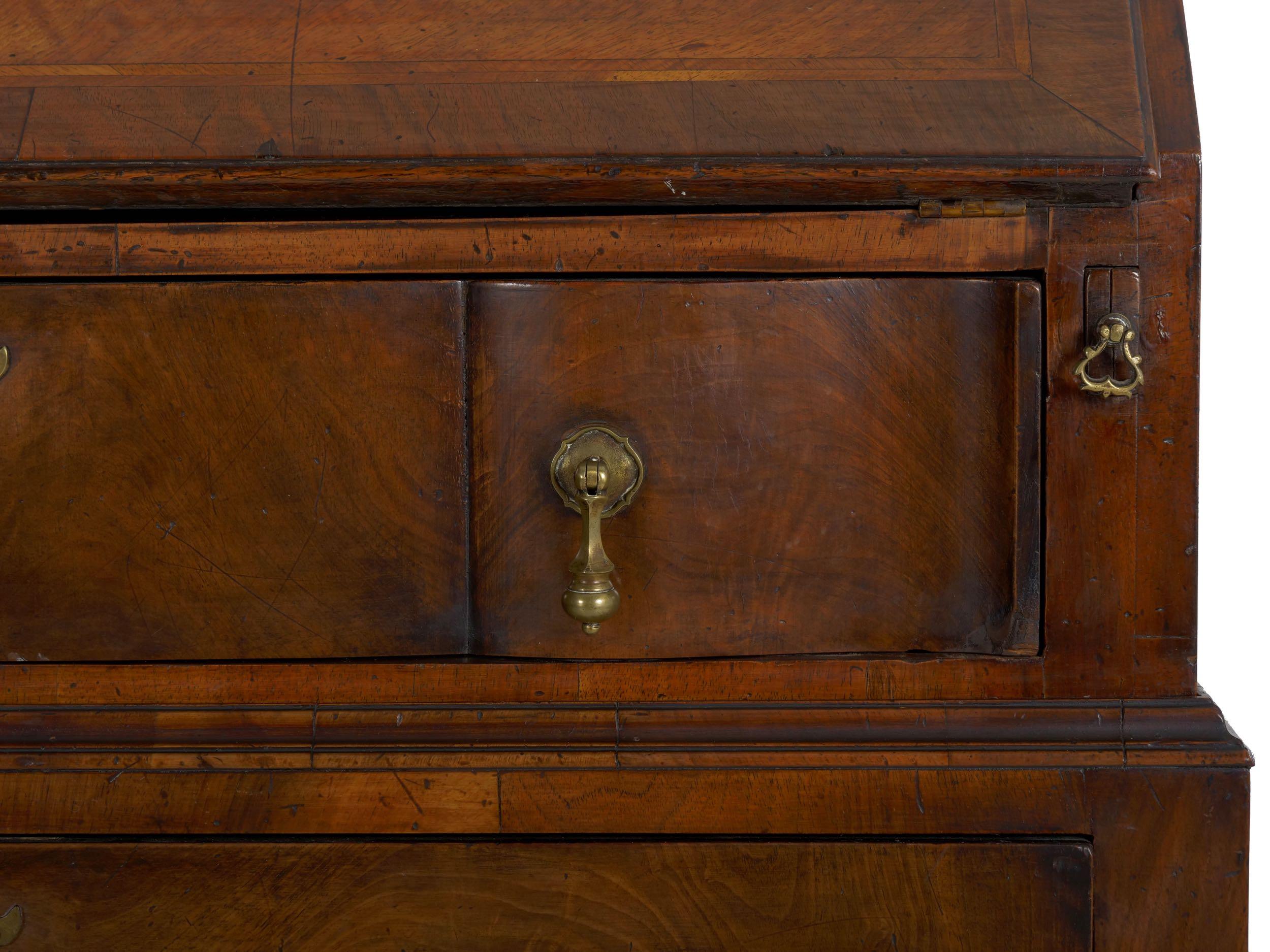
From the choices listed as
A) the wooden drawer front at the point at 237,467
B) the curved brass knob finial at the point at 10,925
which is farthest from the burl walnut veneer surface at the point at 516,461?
the curved brass knob finial at the point at 10,925

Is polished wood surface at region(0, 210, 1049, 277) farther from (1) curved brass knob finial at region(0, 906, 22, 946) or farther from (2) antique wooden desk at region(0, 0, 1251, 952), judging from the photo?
(1) curved brass knob finial at region(0, 906, 22, 946)

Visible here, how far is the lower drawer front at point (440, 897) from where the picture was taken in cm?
86

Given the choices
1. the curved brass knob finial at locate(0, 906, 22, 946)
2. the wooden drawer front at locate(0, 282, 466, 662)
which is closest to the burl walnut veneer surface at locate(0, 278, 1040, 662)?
the wooden drawer front at locate(0, 282, 466, 662)

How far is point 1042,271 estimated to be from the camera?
828 mm

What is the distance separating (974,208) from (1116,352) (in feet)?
0.50

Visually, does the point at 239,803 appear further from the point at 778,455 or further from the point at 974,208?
the point at 974,208

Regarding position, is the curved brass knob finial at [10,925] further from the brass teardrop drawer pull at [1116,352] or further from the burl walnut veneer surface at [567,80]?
the brass teardrop drawer pull at [1116,352]

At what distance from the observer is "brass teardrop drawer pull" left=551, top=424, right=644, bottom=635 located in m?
0.78

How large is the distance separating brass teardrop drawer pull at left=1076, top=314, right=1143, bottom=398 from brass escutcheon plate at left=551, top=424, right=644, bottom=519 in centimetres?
34

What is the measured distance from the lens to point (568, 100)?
84 cm

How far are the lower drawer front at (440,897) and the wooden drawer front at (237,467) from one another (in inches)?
6.8

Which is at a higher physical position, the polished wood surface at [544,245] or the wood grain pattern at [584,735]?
the polished wood surface at [544,245]

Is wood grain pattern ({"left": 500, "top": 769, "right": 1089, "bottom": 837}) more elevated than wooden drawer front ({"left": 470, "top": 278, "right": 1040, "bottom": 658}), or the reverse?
wooden drawer front ({"left": 470, "top": 278, "right": 1040, "bottom": 658})

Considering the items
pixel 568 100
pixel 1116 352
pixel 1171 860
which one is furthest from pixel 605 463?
pixel 1171 860
